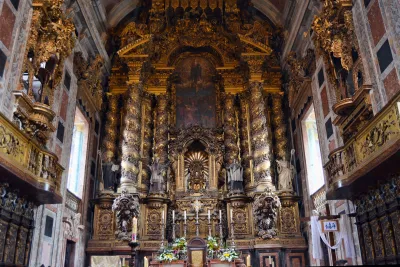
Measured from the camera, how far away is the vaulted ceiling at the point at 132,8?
1881 centimetres

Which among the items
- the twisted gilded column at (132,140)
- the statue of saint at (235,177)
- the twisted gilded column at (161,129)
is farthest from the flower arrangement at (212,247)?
the twisted gilded column at (161,129)

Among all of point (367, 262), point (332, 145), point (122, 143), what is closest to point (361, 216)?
point (367, 262)

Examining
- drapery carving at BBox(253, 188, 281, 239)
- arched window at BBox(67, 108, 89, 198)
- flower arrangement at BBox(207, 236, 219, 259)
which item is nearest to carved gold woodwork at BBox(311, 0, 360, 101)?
drapery carving at BBox(253, 188, 281, 239)

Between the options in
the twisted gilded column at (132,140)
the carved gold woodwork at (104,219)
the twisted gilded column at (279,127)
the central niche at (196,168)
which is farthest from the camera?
the central niche at (196,168)

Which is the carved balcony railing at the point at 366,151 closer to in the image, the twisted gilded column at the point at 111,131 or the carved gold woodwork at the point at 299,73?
the carved gold woodwork at the point at 299,73

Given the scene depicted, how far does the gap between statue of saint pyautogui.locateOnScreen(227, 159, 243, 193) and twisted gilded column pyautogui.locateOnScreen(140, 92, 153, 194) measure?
11.8ft

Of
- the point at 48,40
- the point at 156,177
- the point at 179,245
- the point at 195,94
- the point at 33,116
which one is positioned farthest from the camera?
the point at 195,94

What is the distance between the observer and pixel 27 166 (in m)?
9.57

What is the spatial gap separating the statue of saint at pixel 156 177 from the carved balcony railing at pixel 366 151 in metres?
7.74

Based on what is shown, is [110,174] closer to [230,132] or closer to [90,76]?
[90,76]

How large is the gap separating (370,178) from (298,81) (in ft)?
26.6

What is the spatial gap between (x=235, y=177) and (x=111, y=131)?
5992 mm

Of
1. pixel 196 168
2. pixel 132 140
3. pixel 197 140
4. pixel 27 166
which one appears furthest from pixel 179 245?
pixel 27 166

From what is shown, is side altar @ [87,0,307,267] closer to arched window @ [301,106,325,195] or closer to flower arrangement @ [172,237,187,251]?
flower arrangement @ [172,237,187,251]
